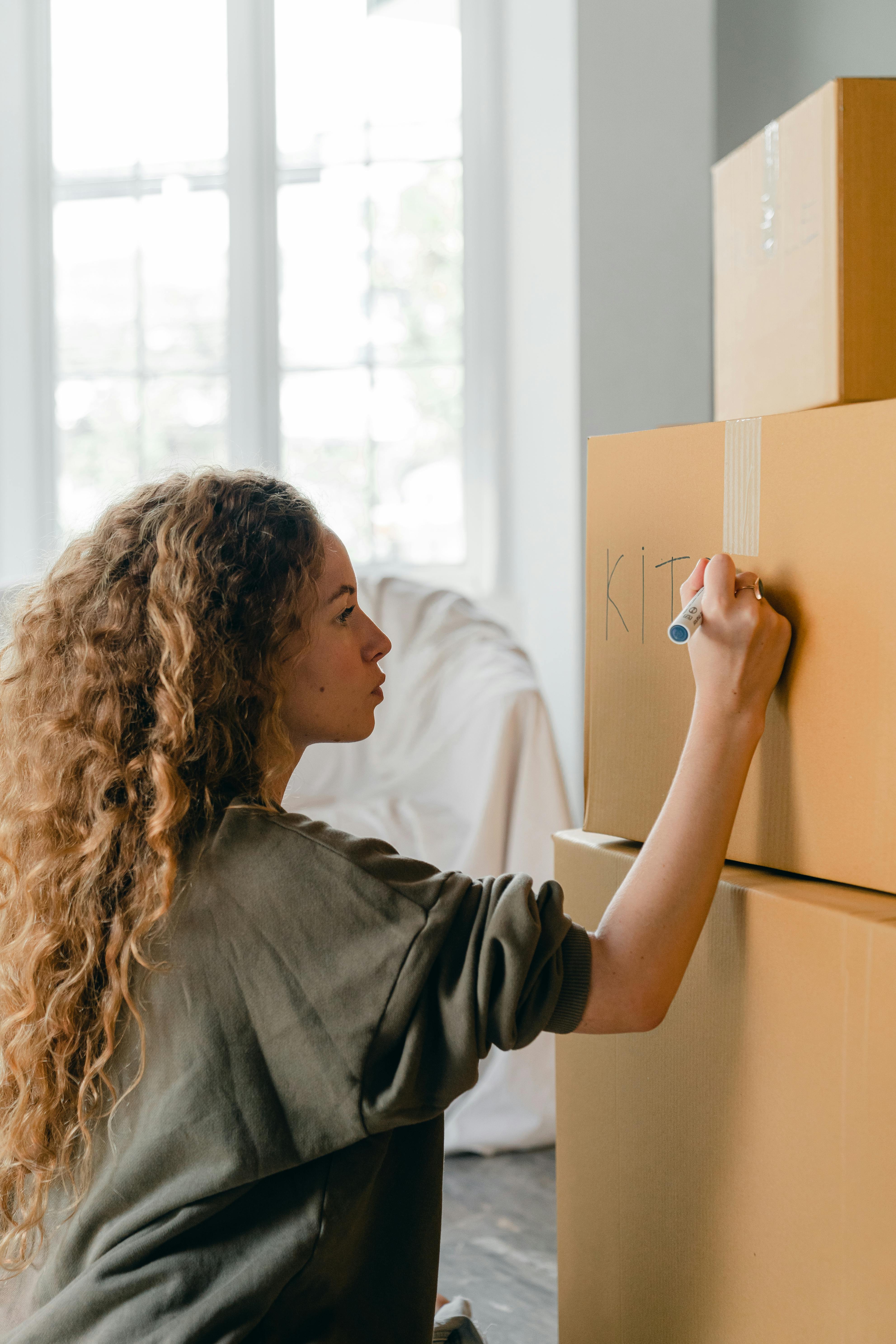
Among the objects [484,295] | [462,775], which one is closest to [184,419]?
[484,295]

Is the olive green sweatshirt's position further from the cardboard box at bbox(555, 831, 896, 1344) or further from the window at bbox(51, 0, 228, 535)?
the window at bbox(51, 0, 228, 535)

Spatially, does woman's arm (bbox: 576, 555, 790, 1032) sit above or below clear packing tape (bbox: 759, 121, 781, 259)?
below

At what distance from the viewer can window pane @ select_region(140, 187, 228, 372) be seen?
2.91 m

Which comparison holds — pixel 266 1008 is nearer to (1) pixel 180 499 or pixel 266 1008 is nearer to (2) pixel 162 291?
(1) pixel 180 499

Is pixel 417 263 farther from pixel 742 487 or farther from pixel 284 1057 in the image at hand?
pixel 284 1057

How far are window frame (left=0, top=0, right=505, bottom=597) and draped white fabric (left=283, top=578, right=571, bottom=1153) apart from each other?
0.61 meters

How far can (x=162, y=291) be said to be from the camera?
9.64 ft

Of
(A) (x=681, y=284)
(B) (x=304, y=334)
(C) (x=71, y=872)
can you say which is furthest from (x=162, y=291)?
(C) (x=71, y=872)

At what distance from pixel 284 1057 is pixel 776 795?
13.0 inches

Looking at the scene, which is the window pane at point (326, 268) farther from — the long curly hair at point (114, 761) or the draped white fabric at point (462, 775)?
the long curly hair at point (114, 761)

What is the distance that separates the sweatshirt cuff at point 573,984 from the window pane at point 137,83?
9.10 feet

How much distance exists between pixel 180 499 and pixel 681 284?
52.6 inches

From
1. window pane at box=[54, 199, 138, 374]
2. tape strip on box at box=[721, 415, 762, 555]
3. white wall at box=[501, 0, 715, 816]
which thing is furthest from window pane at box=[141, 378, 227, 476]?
tape strip on box at box=[721, 415, 762, 555]

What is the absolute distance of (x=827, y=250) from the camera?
0.70m
